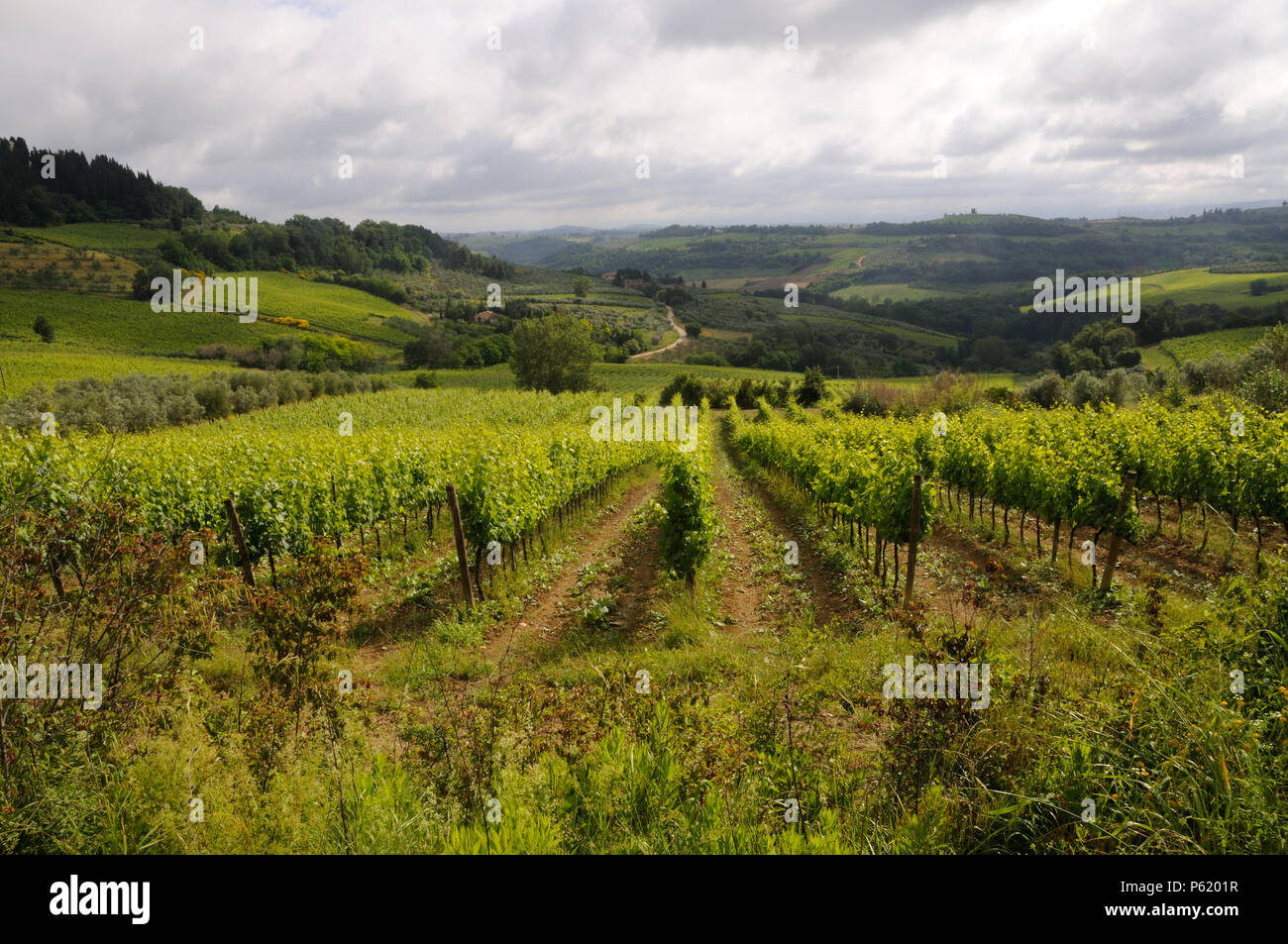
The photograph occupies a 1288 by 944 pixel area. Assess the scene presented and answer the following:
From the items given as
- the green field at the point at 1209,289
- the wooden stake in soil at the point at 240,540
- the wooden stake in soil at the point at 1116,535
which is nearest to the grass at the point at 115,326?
the wooden stake in soil at the point at 240,540

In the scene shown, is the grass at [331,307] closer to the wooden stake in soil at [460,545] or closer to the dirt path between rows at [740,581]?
the dirt path between rows at [740,581]

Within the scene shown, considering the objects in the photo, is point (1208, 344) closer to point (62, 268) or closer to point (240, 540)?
point (240, 540)

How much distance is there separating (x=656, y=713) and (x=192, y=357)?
276 ft

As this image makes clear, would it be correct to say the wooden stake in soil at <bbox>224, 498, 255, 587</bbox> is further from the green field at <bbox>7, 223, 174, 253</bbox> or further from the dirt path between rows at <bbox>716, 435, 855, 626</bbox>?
the green field at <bbox>7, 223, 174, 253</bbox>

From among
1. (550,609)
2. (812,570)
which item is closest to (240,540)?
Answer: (550,609)

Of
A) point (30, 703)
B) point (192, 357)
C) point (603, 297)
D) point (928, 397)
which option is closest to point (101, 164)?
point (192, 357)

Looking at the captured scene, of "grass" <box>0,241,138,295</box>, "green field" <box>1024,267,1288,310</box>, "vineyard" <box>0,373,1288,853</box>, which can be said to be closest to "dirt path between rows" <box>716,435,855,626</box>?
"vineyard" <box>0,373,1288,853</box>

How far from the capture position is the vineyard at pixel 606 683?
3.40m

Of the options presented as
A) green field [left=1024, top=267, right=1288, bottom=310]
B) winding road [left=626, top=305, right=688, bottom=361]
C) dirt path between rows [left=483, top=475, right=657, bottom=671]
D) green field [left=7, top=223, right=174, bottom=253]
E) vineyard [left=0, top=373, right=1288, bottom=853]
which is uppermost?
green field [left=7, top=223, right=174, bottom=253]

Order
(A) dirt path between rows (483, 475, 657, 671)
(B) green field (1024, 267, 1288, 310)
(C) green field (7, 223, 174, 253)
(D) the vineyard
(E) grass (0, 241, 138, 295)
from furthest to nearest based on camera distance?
(B) green field (1024, 267, 1288, 310) < (C) green field (7, 223, 174, 253) < (E) grass (0, 241, 138, 295) < (A) dirt path between rows (483, 475, 657, 671) < (D) the vineyard

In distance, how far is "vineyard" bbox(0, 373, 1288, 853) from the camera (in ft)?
11.2

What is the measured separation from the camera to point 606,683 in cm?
544

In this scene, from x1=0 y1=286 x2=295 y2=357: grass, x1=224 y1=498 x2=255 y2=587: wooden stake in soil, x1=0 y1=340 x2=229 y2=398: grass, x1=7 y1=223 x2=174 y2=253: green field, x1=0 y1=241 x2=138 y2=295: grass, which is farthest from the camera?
x1=7 y1=223 x2=174 y2=253: green field
